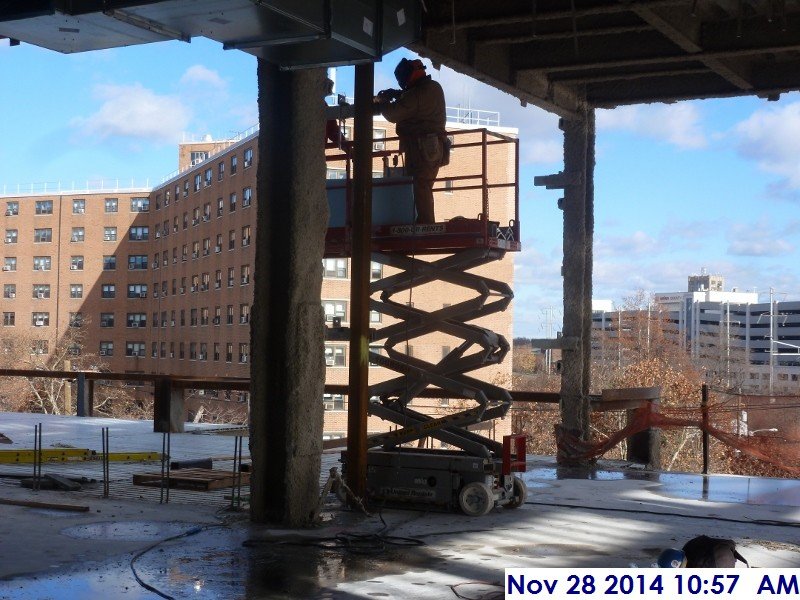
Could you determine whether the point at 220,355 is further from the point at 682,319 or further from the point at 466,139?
the point at 682,319

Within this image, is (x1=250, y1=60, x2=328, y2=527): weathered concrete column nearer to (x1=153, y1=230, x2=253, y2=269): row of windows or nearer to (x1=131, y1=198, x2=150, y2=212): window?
(x1=153, y1=230, x2=253, y2=269): row of windows

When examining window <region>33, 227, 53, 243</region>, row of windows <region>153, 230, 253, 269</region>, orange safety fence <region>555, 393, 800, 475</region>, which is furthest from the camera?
window <region>33, 227, 53, 243</region>

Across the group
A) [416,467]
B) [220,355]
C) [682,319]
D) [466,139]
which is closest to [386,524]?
[416,467]

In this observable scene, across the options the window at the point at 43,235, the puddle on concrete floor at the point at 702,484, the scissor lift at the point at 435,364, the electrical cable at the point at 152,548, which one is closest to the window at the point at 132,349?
the window at the point at 43,235

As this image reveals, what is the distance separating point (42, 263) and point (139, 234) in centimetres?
1257

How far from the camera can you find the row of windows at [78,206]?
10975 cm

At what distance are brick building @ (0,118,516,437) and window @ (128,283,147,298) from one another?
0.11 meters

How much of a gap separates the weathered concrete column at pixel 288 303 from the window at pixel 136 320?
330 ft

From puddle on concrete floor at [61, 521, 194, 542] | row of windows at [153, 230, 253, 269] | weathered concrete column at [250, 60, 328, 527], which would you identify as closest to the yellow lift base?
puddle on concrete floor at [61, 521, 194, 542]

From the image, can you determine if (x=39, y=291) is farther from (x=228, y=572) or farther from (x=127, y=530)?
(x=228, y=572)

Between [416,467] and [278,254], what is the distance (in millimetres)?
3227

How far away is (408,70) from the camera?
12.9 metres

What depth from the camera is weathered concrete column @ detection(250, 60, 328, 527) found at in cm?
1103

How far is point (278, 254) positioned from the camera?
1118 centimetres
